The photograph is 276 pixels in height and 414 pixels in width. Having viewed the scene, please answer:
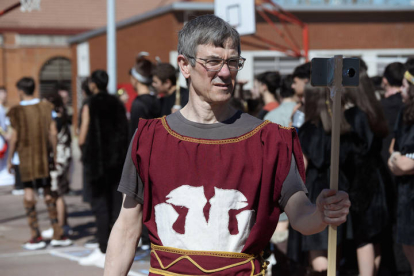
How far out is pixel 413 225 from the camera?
469cm

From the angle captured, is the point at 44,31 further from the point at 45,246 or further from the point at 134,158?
the point at 134,158

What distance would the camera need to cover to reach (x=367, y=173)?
499 centimetres

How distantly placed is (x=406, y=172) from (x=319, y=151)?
645mm

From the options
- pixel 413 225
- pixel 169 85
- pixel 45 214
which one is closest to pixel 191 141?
pixel 413 225

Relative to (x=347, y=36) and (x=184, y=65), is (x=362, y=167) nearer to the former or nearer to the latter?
(x=184, y=65)

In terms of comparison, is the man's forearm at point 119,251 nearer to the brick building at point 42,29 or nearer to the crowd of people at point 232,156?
the crowd of people at point 232,156

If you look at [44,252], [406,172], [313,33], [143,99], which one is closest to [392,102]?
[406,172]

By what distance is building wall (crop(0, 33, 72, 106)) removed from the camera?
117ft

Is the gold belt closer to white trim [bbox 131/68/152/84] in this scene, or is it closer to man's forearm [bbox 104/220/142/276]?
man's forearm [bbox 104/220/142/276]

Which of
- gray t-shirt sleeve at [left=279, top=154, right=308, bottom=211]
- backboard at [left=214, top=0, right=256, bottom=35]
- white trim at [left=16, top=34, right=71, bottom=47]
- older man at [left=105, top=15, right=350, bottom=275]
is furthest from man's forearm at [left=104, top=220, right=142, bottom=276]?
white trim at [left=16, top=34, right=71, bottom=47]

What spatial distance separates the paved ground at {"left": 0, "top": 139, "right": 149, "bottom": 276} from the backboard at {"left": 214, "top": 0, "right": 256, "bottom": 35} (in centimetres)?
438

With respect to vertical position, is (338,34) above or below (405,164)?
above

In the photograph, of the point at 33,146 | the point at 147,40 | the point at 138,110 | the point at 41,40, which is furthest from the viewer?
the point at 41,40

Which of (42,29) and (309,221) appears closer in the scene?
(309,221)
